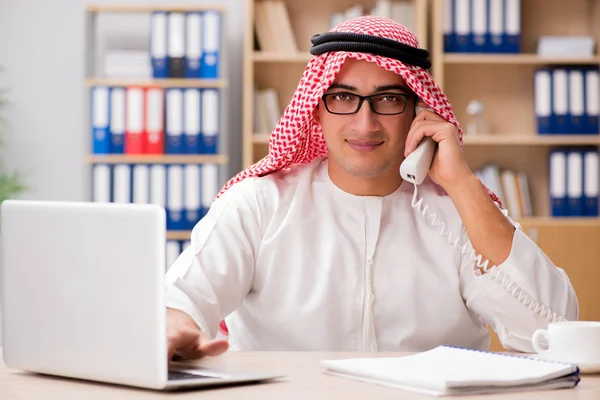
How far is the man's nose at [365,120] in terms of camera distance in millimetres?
2014

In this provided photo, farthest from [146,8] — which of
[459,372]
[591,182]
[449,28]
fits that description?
[459,372]

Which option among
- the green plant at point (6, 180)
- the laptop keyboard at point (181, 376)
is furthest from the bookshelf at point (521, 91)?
the laptop keyboard at point (181, 376)

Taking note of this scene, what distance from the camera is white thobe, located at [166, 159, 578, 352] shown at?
185 cm

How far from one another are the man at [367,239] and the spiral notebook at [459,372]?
52 cm

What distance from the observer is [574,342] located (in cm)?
140

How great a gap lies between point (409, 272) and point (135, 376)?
0.93m

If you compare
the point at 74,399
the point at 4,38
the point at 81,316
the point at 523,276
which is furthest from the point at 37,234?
the point at 4,38

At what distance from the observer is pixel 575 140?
445 cm

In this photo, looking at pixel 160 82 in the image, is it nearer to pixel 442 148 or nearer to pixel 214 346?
pixel 442 148

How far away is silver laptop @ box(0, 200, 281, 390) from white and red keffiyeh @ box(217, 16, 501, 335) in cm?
85

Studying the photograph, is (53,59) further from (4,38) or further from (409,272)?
(409,272)

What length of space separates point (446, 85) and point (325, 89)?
9.29 ft

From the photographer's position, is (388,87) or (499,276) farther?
(388,87)

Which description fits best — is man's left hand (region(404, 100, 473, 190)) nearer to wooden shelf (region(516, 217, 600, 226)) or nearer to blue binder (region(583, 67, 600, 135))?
wooden shelf (region(516, 217, 600, 226))
